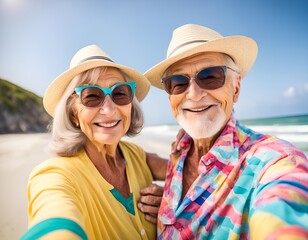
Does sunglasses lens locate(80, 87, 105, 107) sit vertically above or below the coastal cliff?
above

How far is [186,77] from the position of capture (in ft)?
5.06

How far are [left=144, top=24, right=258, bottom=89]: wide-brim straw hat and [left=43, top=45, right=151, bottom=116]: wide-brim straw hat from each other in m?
0.20

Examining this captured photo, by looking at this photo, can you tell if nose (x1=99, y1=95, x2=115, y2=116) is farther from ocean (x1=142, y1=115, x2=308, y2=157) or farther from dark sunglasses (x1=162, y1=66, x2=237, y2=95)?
ocean (x1=142, y1=115, x2=308, y2=157)

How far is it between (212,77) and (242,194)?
70cm

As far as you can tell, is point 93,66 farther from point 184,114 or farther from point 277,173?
point 277,173

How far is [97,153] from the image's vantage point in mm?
1673

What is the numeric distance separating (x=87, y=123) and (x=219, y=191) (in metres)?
0.91

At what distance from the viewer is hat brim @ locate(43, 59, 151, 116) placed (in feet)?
5.07

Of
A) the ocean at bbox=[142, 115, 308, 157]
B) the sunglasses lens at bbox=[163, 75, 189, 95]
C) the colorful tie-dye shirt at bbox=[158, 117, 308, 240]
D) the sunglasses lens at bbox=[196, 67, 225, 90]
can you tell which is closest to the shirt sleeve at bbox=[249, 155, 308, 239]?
the colorful tie-dye shirt at bbox=[158, 117, 308, 240]

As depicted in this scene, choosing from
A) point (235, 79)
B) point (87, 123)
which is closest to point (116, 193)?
point (87, 123)

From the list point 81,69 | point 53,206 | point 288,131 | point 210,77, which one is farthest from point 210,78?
point 288,131

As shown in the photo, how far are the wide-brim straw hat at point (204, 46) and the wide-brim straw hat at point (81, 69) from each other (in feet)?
0.64

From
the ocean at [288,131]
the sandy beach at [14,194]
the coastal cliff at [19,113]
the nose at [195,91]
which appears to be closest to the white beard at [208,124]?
the nose at [195,91]

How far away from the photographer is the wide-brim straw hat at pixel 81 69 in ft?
5.08
